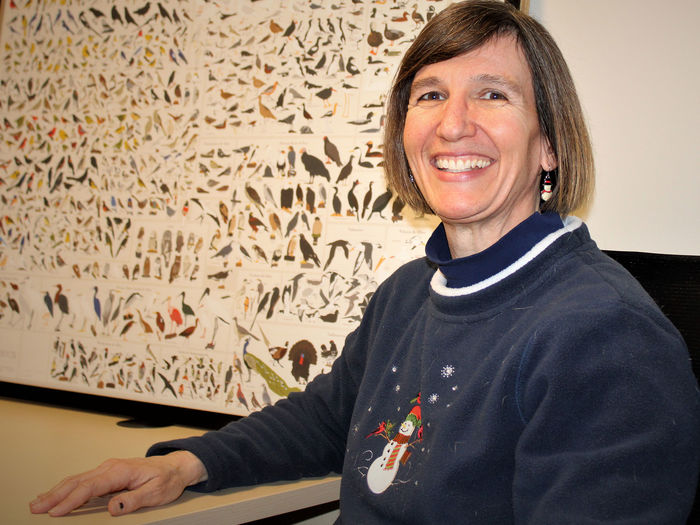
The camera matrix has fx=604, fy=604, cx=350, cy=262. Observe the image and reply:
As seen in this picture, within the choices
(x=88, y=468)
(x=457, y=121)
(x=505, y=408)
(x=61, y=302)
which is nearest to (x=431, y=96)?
(x=457, y=121)

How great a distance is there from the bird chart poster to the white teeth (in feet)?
1.21

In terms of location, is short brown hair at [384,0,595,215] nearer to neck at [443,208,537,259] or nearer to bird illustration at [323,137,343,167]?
neck at [443,208,537,259]

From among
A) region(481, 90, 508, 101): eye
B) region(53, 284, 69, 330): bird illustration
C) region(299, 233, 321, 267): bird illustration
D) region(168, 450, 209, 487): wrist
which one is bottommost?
region(168, 450, 209, 487): wrist

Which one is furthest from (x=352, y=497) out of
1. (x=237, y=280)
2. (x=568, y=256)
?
(x=237, y=280)

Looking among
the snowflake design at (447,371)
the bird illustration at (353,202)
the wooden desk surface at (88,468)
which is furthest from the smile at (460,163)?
the wooden desk surface at (88,468)

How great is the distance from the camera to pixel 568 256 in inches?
32.3

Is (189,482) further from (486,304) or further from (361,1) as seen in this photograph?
(361,1)

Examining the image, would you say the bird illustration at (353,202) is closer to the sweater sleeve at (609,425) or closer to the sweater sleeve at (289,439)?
the sweater sleeve at (289,439)

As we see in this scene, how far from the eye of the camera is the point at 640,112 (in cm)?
122

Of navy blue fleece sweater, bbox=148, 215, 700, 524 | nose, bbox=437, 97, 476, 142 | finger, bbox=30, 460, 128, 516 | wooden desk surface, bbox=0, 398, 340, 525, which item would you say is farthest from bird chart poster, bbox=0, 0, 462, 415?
finger, bbox=30, 460, 128, 516

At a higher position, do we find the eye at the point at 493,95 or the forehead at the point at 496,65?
the forehead at the point at 496,65

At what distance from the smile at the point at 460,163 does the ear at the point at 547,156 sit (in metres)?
0.10

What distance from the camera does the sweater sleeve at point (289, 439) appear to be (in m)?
0.99

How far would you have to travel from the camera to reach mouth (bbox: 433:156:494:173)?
3.07ft
